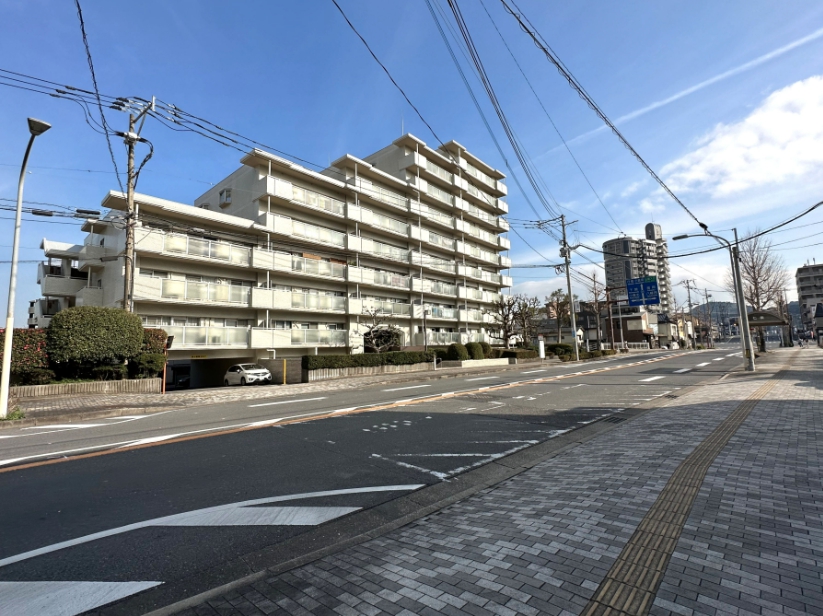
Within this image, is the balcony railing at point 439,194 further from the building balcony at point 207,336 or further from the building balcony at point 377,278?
the building balcony at point 207,336

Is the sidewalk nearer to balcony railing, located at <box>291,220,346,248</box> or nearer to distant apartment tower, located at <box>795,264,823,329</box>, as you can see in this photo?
balcony railing, located at <box>291,220,346,248</box>

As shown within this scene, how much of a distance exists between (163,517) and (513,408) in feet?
26.8

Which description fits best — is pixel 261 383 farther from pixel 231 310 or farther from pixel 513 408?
pixel 513 408

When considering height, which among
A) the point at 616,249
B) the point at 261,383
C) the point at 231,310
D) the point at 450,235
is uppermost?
the point at 616,249

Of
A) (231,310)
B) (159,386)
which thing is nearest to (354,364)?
(231,310)

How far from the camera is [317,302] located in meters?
26.9

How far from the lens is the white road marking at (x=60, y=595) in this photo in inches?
96.3

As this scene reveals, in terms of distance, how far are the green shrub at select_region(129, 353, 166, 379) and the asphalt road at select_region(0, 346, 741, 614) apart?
7.99m

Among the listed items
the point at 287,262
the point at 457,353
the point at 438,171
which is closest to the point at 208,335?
the point at 287,262

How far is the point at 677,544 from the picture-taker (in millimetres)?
2961

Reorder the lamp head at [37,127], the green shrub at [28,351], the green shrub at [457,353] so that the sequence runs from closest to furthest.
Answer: the lamp head at [37,127] < the green shrub at [28,351] < the green shrub at [457,353]

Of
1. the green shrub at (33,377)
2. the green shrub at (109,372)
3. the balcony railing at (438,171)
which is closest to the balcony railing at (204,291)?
the green shrub at (109,372)

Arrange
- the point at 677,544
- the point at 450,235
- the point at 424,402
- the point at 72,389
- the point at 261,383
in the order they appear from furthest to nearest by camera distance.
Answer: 1. the point at 450,235
2. the point at 261,383
3. the point at 72,389
4. the point at 424,402
5. the point at 677,544

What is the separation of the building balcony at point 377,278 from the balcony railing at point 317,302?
1884 millimetres
